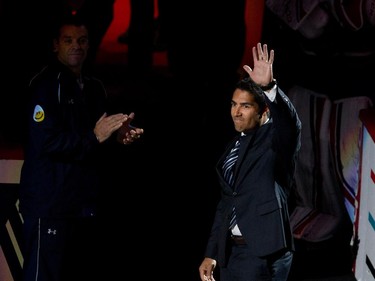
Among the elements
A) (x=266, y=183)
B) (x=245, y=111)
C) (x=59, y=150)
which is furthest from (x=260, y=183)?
(x=59, y=150)

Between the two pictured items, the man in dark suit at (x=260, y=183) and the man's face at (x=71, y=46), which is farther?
the man's face at (x=71, y=46)

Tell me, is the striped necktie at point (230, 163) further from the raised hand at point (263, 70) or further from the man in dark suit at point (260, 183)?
the raised hand at point (263, 70)

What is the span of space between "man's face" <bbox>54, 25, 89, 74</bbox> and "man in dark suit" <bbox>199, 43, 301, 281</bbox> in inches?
38.5

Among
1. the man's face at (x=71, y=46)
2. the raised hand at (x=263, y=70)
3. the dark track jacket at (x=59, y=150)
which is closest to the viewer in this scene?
the raised hand at (x=263, y=70)

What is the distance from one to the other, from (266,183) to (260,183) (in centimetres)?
3

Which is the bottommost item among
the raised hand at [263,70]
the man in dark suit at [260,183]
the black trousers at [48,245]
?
the black trousers at [48,245]

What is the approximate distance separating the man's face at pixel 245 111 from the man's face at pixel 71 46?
39.2 inches

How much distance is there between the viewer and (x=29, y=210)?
5.66m

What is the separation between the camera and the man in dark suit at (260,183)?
4.98 metres

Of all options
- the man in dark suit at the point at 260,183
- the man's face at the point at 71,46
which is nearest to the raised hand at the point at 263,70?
the man in dark suit at the point at 260,183

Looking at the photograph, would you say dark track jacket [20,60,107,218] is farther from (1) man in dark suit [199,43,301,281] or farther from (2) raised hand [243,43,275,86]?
(2) raised hand [243,43,275,86]

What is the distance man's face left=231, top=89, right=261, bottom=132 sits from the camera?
200 inches

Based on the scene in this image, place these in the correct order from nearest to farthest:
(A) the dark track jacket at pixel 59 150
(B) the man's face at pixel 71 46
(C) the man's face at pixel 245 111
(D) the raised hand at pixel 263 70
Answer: (D) the raised hand at pixel 263 70, (C) the man's face at pixel 245 111, (A) the dark track jacket at pixel 59 150, (B) the man's face at pixel 71 46

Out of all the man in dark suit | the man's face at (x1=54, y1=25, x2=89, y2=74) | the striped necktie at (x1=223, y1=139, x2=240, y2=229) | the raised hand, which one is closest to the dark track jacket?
the man's face at (x1=54, y1=25, x2=89, y2=74)
